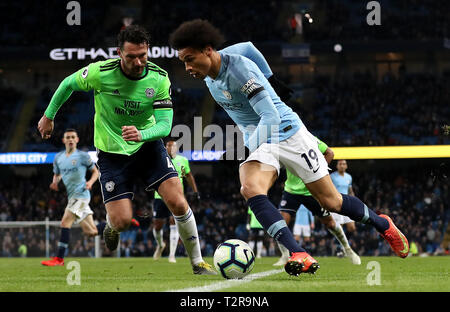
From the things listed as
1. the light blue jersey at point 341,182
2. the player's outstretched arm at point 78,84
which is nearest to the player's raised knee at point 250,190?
the player's outstretched arm at point 78,84

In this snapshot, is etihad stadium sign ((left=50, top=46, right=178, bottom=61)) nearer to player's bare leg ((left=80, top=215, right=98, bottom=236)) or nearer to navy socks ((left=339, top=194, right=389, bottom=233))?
player's bare leg ((left=80, top=215, right=98, bottom=236))

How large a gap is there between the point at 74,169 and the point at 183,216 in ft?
17.1

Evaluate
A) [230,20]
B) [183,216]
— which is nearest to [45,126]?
[183,216]

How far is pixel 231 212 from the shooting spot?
2289cm

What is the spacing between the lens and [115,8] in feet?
105

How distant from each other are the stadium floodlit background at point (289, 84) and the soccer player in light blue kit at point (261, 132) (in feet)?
45.2

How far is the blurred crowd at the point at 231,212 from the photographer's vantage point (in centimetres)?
1883

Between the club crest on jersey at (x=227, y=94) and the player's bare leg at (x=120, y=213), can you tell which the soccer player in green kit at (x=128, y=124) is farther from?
the club crest on jersey at (x=227, y=94)

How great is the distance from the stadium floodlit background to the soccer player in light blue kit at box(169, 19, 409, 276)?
13.8 meters

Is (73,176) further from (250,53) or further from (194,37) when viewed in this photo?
(194,37)

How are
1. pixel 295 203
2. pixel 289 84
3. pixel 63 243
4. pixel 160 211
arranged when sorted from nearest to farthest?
pixel 295 203 < pixel 63 243 < pixel 160 211 < pixel 289 84

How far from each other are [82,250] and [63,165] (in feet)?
23.9
